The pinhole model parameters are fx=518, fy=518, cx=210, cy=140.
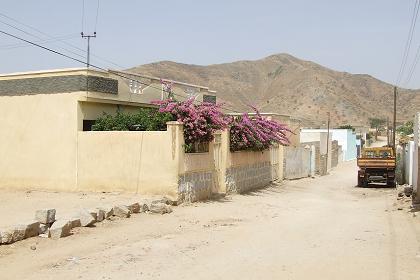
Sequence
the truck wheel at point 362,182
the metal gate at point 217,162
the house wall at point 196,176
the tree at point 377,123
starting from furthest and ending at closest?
1. the tree at point 377,123
2. the truck wheel at point 362,182
3. the metal gate at point 217,162
4. the house wall at point 196,176

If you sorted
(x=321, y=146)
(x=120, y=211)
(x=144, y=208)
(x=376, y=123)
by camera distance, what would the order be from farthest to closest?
(x=376, y=123)
(x=321, y=146)
(x=144, y=208)
(x=120, y=211)

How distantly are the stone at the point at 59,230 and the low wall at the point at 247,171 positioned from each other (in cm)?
1109

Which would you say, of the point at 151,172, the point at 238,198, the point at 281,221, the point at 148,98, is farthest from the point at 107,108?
the point at 281,221

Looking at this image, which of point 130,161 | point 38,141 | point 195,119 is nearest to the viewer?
point 130,161

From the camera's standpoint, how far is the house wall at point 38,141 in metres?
19.7

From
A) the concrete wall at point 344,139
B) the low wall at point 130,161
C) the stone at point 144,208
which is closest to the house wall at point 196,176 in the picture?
the low wall at point 130,161

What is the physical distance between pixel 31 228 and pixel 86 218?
1.69 meters

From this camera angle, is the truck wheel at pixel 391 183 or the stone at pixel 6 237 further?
the truck wheel at pixel 391 183

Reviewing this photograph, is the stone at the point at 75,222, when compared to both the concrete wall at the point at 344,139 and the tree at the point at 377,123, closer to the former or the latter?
the concrete wall at the point at 344,139

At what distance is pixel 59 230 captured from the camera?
11281mm

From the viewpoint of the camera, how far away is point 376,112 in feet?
403

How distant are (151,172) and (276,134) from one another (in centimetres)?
1116

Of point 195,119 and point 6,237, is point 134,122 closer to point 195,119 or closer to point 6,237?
point 195,119

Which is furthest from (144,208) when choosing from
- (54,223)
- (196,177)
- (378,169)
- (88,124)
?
(378,169)
